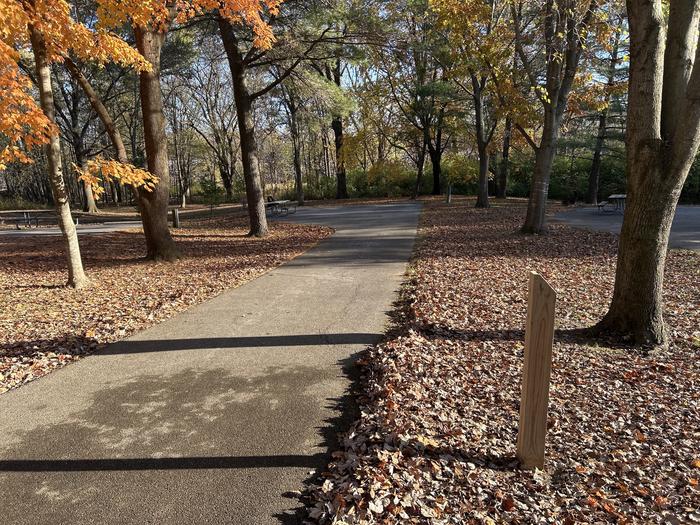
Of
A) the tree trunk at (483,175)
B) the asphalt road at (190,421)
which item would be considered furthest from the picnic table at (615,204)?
the asphalt road at (190,421)

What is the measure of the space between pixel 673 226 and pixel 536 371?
49.7ft

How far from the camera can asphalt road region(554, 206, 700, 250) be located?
448 inches

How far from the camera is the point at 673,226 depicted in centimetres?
1439

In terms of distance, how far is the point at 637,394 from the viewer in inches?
155

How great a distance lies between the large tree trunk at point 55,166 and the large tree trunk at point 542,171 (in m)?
11.6

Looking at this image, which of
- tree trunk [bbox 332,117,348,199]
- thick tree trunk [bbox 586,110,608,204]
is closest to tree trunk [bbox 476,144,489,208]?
thick tree trunk [bbox 586,110,608,204]

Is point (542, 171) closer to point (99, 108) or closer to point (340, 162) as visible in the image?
point (99, 108)

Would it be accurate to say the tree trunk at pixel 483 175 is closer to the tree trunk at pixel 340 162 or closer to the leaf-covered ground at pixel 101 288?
the leaf-covered ground at pixel 101 288

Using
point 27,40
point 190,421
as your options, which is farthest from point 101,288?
point 190,421

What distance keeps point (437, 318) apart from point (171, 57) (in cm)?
2205

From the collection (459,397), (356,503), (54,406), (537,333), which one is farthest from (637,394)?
(54,406)

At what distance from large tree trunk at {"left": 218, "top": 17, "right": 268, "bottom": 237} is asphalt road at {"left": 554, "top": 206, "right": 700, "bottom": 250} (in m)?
11.1

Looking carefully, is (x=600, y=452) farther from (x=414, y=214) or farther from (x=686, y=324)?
(x=414, y=214)

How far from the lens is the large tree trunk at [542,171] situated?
476 inches
